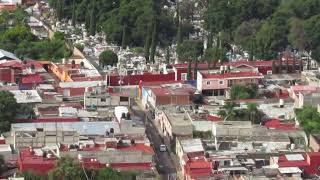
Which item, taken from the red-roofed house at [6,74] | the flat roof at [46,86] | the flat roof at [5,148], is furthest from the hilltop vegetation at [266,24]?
the flat roof at [5,148]

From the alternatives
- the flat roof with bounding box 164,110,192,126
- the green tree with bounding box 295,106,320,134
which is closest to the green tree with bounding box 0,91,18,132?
the flat roof with bounding box 164,110,192,126

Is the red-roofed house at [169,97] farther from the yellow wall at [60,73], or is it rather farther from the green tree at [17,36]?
the green tree at [17,36]

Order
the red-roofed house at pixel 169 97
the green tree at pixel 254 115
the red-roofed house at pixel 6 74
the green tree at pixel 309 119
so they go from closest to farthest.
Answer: the green tree at pixel 309 119 → the green tree at pixel 254 115 → the red-roofed house at pixel 169 97 → the red-roofed house at pixel 6 74

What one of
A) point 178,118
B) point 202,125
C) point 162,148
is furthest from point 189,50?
point 162,148

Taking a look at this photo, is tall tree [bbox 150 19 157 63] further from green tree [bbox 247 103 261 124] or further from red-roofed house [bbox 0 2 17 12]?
red-roofed house [bbox 0 2 17 12]

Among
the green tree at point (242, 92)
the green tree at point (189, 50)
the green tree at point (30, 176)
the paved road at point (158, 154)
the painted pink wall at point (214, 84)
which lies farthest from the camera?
the green tree at point (189, 50)

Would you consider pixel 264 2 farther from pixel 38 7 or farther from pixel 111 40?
pixel 38 7
